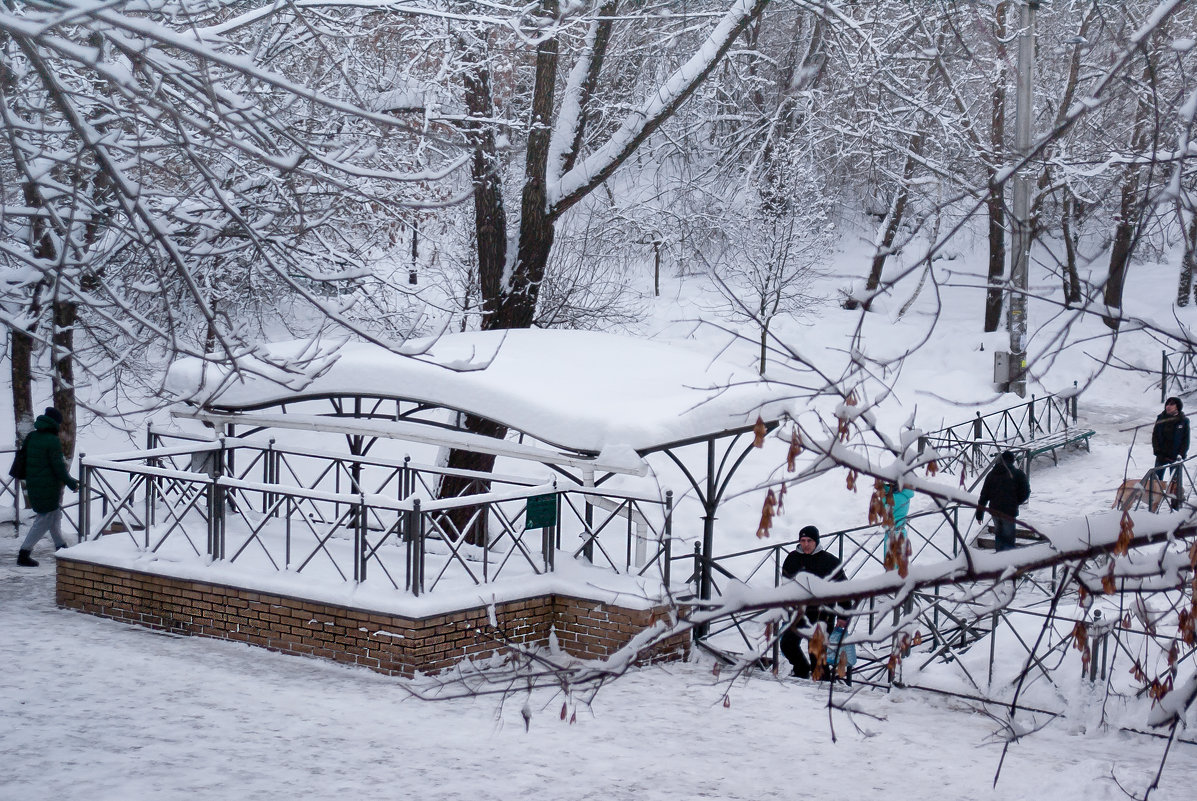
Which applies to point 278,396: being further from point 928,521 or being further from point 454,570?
point 928,521

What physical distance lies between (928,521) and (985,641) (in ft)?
22.0

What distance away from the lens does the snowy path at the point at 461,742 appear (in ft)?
23.0

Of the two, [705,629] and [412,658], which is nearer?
[412,658]

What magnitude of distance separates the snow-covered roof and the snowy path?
2.03 metres

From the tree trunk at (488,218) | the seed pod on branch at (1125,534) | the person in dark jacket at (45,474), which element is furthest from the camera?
the tree trunk at (488,218)

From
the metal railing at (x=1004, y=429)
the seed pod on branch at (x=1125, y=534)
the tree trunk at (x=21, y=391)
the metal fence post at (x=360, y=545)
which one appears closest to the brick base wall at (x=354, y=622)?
the metal fence post at (x=360, y=545)

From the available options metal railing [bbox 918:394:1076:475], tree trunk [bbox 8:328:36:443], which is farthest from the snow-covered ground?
metal railing [bbox 918:394:1076:475]

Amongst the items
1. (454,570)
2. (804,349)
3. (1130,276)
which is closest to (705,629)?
(454,570)

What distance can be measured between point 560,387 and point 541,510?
1.05m

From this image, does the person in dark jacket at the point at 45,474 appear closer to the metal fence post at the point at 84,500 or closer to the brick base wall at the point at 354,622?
the metal fence post at the point at 84,500

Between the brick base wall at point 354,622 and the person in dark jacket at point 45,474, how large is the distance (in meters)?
1.59

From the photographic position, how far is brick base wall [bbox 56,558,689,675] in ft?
29.7

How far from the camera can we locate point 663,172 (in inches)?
1578

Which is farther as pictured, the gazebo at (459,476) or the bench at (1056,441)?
the bench at (1056,441)
